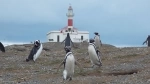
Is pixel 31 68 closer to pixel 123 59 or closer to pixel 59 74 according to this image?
pixel 59 74

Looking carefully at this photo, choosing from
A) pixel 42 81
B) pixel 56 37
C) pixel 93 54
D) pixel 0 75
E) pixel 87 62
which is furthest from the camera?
pixel 56 37

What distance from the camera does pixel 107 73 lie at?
54.4 ft

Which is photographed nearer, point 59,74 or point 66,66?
point 66,66

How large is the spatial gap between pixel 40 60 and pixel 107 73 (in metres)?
8.80

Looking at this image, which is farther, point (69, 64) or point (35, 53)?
point (35, 53)

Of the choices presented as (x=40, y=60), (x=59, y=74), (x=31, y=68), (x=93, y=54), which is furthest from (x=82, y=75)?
(x=40, y=60)

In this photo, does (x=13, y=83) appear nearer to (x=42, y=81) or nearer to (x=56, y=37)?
(x=42, y=81)

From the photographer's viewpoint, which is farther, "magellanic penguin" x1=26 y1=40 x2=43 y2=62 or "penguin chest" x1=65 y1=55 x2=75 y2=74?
"magellanic penguin" x1=26 y1=40 x2=43 y2=62

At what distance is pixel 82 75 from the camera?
647 inches

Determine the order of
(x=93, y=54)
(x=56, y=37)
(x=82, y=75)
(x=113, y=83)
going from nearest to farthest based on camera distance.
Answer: (x=113, y=83)
(x=82, y=75)
(x=93, y=54)
(x=56, y=37)

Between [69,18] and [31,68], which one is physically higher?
[69,18]

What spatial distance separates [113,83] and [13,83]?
355cm

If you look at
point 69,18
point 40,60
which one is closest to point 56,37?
point 69,18

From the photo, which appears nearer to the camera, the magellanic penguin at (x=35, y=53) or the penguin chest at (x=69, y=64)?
the penguin chest at (x=69, y=64)
